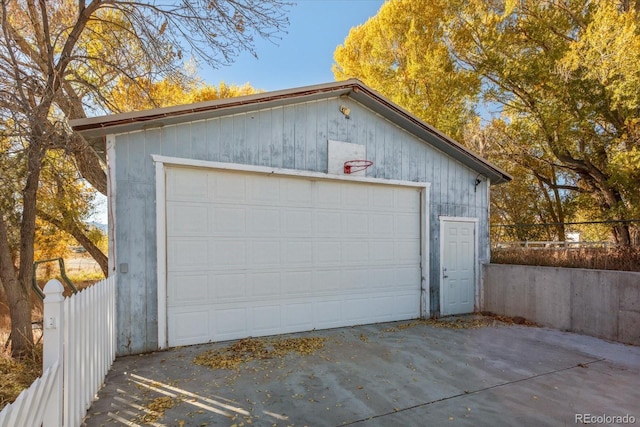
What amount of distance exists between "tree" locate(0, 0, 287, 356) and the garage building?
3.41ft

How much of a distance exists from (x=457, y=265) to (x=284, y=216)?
389 centimetres

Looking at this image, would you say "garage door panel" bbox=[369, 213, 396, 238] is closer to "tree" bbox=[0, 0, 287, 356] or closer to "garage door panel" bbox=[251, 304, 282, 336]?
"garage door panel" bbox=[251, 304, 282, 336]

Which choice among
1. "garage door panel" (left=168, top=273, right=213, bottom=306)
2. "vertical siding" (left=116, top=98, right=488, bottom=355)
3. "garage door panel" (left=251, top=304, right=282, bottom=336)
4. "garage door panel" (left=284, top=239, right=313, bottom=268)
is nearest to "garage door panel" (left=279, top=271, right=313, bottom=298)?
"garage door panel" (left=284, top=239, right=313, bottom=268)

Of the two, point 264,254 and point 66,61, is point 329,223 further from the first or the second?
point 66,61

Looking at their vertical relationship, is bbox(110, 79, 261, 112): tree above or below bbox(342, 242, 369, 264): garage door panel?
above

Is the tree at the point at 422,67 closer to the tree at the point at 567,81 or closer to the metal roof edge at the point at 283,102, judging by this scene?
the tree at the point at 567,81

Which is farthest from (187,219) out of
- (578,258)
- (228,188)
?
(578,258)

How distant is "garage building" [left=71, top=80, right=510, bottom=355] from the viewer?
4.72 m

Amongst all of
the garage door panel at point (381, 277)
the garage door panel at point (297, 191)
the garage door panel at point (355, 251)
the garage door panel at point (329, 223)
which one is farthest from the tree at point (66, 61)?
the garage door panel at point (381, 277)

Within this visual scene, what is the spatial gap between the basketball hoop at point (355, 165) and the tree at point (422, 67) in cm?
887

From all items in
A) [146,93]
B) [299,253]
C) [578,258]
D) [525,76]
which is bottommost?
[578,258]

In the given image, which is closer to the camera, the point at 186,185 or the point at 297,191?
the point at 186,185

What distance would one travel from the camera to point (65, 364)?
250cm

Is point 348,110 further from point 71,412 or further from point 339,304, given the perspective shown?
point 71,412
